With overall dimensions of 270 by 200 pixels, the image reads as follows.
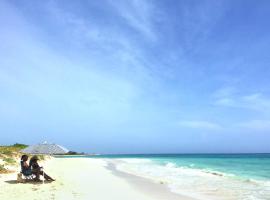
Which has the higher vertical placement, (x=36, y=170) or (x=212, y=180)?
(x=36, y=170)

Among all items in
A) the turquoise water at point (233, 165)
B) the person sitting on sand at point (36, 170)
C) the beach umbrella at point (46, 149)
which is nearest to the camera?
the person sitting on sand at point (36, 170)

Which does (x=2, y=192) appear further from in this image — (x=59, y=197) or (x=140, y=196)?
(x=140, y=196)

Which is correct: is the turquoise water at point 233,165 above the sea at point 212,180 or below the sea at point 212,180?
above

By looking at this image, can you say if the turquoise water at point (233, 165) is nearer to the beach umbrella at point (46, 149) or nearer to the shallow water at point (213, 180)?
the shallow water at point (213, 180)

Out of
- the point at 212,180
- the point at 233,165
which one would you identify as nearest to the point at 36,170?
the point at 212,180

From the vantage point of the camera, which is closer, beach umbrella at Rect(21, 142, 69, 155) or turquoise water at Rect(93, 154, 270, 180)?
beach umbrella at Rect(21, 142, 69, 155)

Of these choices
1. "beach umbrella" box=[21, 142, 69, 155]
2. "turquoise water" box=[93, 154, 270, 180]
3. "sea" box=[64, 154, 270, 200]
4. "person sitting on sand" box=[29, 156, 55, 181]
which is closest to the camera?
"sea" box=[64, 154, 270, 200]

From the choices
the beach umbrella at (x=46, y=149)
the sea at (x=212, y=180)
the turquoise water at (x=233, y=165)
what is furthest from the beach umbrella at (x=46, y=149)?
the turquoise water at (x=233, y=165)

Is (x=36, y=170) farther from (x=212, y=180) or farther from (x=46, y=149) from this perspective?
(x=212, y=180)

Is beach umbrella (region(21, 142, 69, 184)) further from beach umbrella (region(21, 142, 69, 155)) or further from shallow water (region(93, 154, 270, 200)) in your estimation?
shallow water (region(93, 154, 270, 200))

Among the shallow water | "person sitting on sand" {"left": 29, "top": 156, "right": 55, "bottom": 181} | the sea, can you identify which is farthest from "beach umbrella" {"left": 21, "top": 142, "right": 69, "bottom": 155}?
the shallow water

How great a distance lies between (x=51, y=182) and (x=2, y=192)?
351 cm

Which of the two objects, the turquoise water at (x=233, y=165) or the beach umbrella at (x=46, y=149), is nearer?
the beach umbrella at (x=46, y=149)

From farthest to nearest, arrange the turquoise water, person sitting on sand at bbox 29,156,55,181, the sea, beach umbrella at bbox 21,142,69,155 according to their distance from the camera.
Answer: the turquoise water → beach umbrella at bbox 21,142,69,155 → person sitting on sand at bbox 29,156,55,181 → the sea
